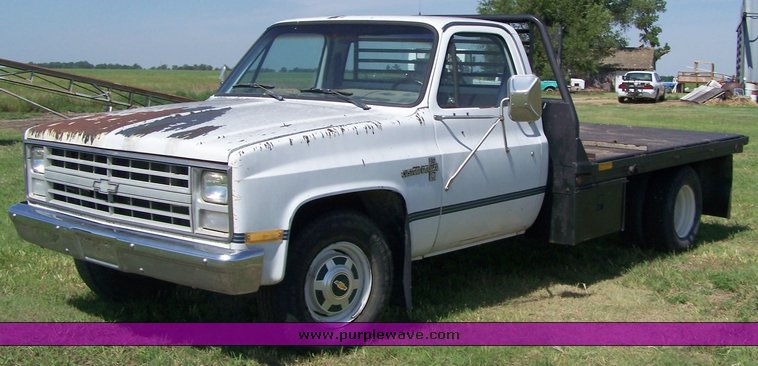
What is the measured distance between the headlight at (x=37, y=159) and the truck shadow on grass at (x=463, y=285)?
99 centimetres

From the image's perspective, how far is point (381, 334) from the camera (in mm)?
5062

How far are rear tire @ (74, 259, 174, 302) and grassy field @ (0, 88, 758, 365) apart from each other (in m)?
0.08

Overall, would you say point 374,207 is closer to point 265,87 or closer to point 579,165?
point 265,87

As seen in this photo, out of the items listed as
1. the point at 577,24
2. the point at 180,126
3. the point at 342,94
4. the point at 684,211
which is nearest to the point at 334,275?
the point at 180,126

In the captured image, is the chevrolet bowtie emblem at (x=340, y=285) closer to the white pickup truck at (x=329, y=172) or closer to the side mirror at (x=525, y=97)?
the white pickup truck at (x=329, y=172)

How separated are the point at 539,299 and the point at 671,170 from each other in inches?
86.0

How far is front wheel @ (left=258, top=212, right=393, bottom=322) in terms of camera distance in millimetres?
4461

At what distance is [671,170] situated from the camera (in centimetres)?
746

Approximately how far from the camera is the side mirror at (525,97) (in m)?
5.04

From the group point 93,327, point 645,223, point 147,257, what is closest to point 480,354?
point 147,257

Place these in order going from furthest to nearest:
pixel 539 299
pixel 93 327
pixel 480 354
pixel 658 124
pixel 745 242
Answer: pixel 658 124, pixel 745 242, pixel 539 299, pixel 93 327, pixel 480 354

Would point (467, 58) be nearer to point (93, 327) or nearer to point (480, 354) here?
point (480, 354)

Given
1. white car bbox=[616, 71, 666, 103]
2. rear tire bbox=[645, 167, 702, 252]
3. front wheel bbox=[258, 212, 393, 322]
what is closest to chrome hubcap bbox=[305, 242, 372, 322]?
front wheel bbox=[258, 212, 393, 322]

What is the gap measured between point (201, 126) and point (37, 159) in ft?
3.99
